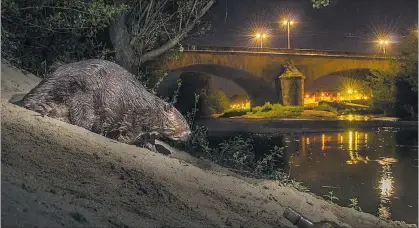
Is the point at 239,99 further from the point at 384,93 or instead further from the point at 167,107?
the point at 167,107

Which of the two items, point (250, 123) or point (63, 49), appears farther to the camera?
point (250, 123)

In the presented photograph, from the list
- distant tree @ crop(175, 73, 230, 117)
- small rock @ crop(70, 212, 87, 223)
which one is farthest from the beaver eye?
distant tree @ crop(175, 73, 230, 117)

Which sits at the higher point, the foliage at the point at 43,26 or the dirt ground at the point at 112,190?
the foliage at the point at 43,26

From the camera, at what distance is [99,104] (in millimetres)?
6930

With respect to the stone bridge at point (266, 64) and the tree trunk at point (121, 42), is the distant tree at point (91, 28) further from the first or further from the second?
the stone bridge at point (266, 64)

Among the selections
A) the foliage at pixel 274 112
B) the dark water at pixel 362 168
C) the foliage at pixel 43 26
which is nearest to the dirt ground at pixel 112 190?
the foliage at pixel 43 26

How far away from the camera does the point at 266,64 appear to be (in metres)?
60.7

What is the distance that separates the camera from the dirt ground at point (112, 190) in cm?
383

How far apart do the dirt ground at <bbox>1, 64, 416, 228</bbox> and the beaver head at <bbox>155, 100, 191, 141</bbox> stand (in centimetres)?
90

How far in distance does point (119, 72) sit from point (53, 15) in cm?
412

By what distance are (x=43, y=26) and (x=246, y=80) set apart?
55.0 m

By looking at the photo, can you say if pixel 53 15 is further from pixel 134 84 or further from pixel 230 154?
pixel 230 154

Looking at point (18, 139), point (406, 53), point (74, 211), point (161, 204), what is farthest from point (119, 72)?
point (406, 53)

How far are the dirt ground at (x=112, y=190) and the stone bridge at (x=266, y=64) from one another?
46.5m
